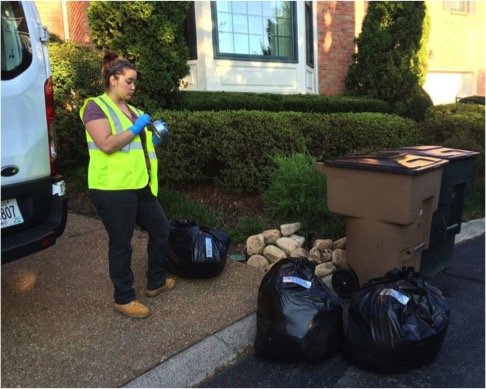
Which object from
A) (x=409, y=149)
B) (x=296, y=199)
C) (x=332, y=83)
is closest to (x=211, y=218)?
(x=296, y=199)

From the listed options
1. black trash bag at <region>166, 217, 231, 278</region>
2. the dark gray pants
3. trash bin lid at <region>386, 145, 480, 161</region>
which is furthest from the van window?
trash bin lid at <region>386, 145, 480, 161</region>

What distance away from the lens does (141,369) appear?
2.67m

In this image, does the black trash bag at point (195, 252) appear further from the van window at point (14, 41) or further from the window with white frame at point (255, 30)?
the window with white frame at point (255, 30)

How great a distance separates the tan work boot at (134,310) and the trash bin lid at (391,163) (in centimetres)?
176

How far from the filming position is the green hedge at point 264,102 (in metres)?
6.80

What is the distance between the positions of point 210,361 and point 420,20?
9291mm

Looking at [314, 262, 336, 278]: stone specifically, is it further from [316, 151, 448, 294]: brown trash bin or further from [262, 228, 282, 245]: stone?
[262, 228, 282, 245]: stone

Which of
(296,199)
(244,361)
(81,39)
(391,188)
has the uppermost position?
(81,39)

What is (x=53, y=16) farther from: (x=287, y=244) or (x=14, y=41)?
(x=287, y=244)

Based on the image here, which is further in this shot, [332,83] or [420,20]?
[332,83]

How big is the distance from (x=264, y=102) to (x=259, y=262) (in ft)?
12.0

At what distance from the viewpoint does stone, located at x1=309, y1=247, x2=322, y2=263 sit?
433cm

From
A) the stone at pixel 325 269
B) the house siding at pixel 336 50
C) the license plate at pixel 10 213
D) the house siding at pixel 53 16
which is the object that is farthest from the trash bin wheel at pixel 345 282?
the house siding at pixel 53 16

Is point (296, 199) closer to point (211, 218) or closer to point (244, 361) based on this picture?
point (211, 218)
